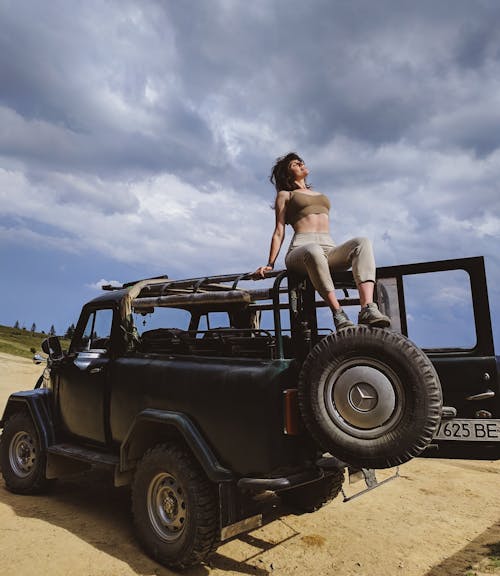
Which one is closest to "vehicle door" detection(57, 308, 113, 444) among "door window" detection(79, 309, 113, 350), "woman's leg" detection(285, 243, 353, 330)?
"door window" detection(79, 309, 113, 350)

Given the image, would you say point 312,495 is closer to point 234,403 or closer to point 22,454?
point 234,403

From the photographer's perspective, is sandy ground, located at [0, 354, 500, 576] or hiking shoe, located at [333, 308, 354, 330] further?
sandy ground, located at [0, 354, 500, 576]

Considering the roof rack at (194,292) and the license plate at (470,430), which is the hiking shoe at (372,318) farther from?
the license plate at (470,430)

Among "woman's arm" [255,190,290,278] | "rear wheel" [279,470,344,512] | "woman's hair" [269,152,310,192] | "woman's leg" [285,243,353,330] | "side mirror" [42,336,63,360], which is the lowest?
"rear wheel" [279,470,344,512]

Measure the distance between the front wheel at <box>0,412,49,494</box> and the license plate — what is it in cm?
447

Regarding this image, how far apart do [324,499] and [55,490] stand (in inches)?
134

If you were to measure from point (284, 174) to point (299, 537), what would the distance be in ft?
11.9

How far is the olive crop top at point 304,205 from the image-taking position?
3869 mm

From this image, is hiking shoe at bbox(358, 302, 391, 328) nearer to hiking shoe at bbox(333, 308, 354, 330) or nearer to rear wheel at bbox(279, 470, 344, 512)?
hiking shoe at bbox(333, 308, 354, 330)

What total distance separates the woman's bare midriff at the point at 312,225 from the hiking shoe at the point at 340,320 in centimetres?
80

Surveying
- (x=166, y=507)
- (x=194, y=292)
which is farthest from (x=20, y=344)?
(x=166, y=507)

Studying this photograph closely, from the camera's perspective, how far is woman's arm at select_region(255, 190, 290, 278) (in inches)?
152

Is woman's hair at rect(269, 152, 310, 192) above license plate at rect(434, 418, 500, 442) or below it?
above

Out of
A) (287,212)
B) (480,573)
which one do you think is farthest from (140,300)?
(480,573)
